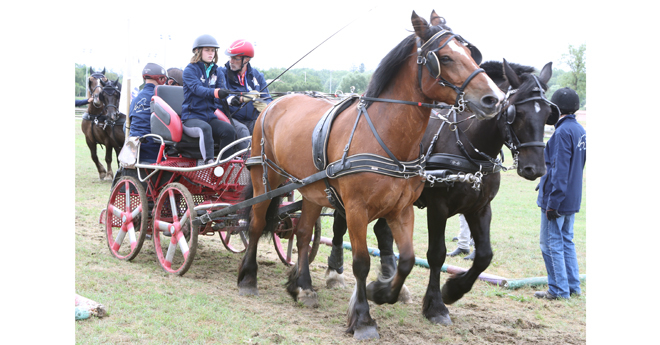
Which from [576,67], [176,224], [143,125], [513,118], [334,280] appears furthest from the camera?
[576,67]

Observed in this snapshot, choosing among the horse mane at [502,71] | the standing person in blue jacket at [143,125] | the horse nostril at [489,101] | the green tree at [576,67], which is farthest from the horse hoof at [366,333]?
the green tree at [576,67]

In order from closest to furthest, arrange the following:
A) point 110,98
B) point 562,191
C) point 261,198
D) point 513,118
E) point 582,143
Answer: point 513,118
point 261,198
point 562,191
point 582,143
point 110,98

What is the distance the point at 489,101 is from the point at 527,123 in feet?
3.32

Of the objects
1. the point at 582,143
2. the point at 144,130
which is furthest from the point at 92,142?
the point at 582,143

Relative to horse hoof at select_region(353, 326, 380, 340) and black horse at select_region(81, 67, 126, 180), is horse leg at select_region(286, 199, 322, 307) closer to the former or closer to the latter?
horse hoof at select_region(353, 326, 380, 340)

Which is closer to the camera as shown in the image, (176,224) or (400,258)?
(400,258)

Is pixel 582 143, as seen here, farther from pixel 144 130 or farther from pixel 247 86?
pixel 144 130

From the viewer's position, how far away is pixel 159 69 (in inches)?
310

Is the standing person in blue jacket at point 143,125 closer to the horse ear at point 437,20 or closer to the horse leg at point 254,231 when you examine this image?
the horse leg at point 254,231

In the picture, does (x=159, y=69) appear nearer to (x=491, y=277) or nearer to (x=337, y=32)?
(x=337, y=32)

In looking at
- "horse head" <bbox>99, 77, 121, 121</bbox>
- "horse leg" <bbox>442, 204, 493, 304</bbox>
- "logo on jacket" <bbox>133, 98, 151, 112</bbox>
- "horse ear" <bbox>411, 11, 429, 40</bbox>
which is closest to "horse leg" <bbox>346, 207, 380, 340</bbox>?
"horse leg" <bbox>442, 204, 493, 304</bbox>

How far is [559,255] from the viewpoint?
5.58 meters
